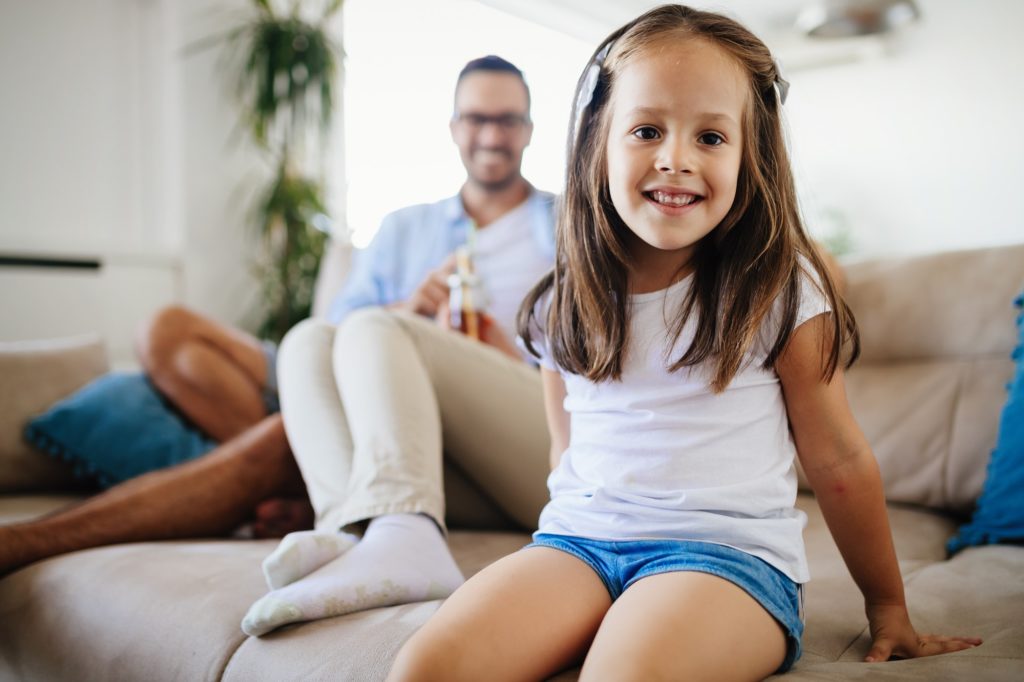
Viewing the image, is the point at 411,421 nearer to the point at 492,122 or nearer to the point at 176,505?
the point at 176,505

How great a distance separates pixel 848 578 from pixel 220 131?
121 inches

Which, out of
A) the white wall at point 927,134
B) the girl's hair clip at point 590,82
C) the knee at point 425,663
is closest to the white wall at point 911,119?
the white wall at point 927,134

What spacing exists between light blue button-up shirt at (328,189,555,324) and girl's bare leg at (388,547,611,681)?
118 centimetres

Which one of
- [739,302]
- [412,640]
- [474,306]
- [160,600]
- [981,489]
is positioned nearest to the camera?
[412,640]

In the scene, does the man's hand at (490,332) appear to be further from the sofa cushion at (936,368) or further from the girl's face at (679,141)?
the girl's face at (679,141)

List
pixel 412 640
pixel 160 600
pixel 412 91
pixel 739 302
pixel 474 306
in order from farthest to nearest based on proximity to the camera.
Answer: pixel 412 91
pixel 474 306
pixel 160 600
pixel 739 302
pixel 412 640

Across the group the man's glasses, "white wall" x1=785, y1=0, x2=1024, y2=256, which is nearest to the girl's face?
the man's glasses

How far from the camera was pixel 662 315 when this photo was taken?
90cm

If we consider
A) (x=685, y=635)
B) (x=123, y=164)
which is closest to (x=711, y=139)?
(x=685, y=635)

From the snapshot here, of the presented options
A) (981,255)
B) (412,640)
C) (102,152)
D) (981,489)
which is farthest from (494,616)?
(102,152)

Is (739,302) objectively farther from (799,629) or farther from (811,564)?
(811,564)

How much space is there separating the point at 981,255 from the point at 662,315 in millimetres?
853

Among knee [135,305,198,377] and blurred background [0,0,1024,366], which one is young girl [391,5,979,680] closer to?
knee [135,305,198,377]

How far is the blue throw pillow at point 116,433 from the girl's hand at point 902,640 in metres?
1.42
